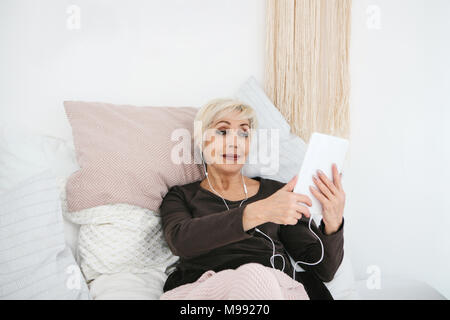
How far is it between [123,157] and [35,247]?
1.16 ft

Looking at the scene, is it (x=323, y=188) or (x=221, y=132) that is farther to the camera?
(x=221, y=132)

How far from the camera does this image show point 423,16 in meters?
1.47

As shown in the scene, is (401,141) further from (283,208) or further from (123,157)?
(123,157)

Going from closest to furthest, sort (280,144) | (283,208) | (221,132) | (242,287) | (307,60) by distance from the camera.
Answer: (242,287) → (283,208) → (221,132) → (280,144) → (307,60)

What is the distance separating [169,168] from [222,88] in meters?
0.49

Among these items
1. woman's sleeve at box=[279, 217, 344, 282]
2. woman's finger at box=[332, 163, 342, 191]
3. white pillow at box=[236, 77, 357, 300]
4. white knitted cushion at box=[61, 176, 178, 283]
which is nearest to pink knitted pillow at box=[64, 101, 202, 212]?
white knitted cushion at box=[61, 176, 178, 283]

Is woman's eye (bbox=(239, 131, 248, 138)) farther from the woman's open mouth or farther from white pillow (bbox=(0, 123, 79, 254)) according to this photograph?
white pillow (bbox=(0, 123, 79, 254))

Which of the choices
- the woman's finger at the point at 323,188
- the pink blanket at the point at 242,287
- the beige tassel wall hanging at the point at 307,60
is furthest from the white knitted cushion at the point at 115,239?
the beige tassel wall hanging at the point at 307,60

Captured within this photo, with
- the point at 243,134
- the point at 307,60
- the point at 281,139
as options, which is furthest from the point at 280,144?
the point at 307,60

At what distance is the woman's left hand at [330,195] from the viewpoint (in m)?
0.94

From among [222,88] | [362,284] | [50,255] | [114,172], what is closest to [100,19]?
[222,88]

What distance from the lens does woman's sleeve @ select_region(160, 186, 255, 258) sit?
92 cm

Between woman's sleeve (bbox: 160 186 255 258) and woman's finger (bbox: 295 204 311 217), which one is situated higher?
woman's finger (bbox: 295 204 311 217)

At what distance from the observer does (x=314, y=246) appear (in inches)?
42.4
